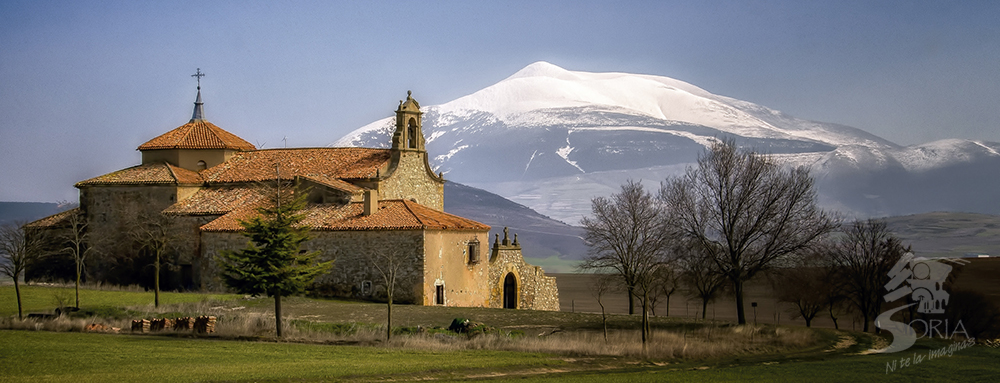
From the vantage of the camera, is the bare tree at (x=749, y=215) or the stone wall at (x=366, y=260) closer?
the bare tree at (x=749, y=215)

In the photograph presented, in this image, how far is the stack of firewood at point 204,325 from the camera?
3234 cm

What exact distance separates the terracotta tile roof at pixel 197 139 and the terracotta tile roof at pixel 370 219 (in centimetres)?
756

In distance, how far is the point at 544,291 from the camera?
5459cm

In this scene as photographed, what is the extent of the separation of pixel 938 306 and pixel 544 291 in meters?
20.0

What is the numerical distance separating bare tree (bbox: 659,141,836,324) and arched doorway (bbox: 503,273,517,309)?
13.1 meters

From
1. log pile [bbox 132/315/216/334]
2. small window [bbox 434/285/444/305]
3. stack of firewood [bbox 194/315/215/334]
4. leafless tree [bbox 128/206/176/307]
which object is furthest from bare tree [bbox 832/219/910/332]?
leafless tree [bbox 128/206/176/307]

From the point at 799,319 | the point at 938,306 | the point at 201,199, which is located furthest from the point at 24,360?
the point at 799,319

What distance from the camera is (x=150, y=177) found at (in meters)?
51.4

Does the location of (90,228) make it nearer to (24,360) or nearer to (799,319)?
(24,360)

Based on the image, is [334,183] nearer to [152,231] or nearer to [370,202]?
[370,202]

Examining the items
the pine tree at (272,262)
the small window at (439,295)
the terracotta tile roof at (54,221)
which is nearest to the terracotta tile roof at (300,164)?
the terracotta tile roof at (54,221)

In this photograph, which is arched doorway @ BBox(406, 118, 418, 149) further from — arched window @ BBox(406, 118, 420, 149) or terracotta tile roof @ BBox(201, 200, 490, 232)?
terracotta tile roof @ BBox(201, 200, 490, 232)

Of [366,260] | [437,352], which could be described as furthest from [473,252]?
[437,352]

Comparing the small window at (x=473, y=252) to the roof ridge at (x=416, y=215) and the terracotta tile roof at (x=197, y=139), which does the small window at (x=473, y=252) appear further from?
the terracotta tile roof at (x=197, y=139)
